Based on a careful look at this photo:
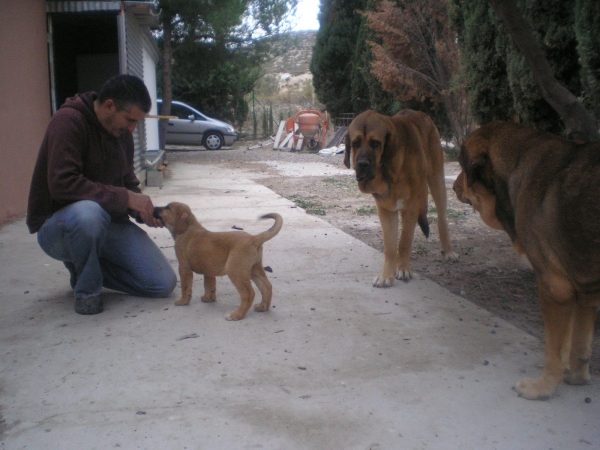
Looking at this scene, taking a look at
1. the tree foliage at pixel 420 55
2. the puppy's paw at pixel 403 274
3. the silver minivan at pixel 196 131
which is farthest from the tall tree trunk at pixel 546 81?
the silver minivan at pixel 196 131

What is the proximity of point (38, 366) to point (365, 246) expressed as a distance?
399cm

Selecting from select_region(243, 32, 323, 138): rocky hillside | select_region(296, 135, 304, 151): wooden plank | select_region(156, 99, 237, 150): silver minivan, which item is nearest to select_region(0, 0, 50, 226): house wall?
select_region(156, 99, 237, 150): silver minivan

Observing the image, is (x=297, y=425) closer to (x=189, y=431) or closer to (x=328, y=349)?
(x=189, y=431)

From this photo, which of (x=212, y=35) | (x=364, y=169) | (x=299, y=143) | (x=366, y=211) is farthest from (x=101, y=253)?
(x=299, y=143)

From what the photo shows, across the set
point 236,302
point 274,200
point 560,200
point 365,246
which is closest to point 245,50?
point 274,200

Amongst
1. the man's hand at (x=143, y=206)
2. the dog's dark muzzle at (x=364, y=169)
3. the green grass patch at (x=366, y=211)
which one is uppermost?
the dog's dark muzzle at (x=364, y=169)

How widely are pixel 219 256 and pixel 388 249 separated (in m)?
1.72

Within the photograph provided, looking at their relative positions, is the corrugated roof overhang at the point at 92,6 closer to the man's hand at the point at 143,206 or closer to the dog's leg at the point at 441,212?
the man's hand at the point at 143,206

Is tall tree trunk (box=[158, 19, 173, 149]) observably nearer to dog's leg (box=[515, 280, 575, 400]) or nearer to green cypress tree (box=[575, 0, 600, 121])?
green cypress tree (box=[575, 0, 600, 121])

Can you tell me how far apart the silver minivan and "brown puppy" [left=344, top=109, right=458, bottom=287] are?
67.6ft

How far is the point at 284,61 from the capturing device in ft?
233

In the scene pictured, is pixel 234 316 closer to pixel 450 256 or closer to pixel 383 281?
pixel 383 281

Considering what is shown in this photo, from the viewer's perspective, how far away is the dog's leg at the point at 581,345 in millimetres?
3178

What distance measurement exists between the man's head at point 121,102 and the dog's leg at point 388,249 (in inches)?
94.4
